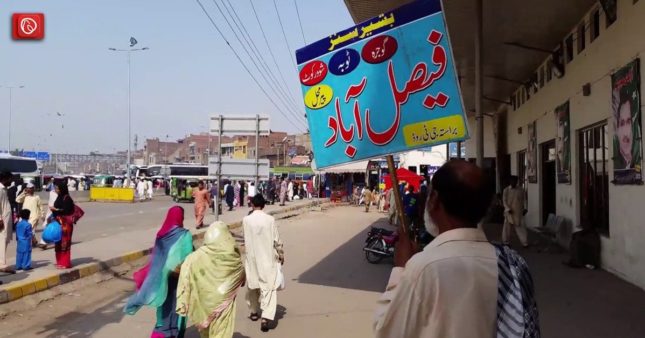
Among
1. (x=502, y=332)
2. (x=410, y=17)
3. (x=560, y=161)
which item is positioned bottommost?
(x=502, y=332)

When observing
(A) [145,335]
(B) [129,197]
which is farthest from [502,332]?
(B) [129,197]

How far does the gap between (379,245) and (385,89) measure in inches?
304

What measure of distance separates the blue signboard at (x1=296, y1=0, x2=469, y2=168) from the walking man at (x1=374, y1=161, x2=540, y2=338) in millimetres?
2408

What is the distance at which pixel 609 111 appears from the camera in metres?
9.57

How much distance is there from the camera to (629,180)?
8391 mm

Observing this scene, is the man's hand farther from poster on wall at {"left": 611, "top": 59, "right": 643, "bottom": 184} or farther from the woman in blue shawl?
poster on wall at {"left": 611, "top": 59, "right": 643, "bottom": 184}

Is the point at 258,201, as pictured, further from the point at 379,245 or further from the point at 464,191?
the point at 379,245

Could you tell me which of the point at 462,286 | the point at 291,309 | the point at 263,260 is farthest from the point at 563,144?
the point at 462,286

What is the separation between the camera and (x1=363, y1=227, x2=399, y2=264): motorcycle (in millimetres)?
11508

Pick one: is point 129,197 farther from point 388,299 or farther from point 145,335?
point 388,299

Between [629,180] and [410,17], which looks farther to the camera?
[629,180]

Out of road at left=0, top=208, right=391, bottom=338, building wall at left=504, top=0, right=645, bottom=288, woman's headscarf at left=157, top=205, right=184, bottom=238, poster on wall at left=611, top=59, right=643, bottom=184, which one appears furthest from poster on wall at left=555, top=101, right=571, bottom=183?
woman's headscarf at left=157, top=205, right=184, bottom=238

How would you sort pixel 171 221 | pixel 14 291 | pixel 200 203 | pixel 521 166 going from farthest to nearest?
pixel 521 166
pixel 200 203
pixel 14 291
pixel 171 221

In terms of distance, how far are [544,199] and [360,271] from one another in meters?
7.95
